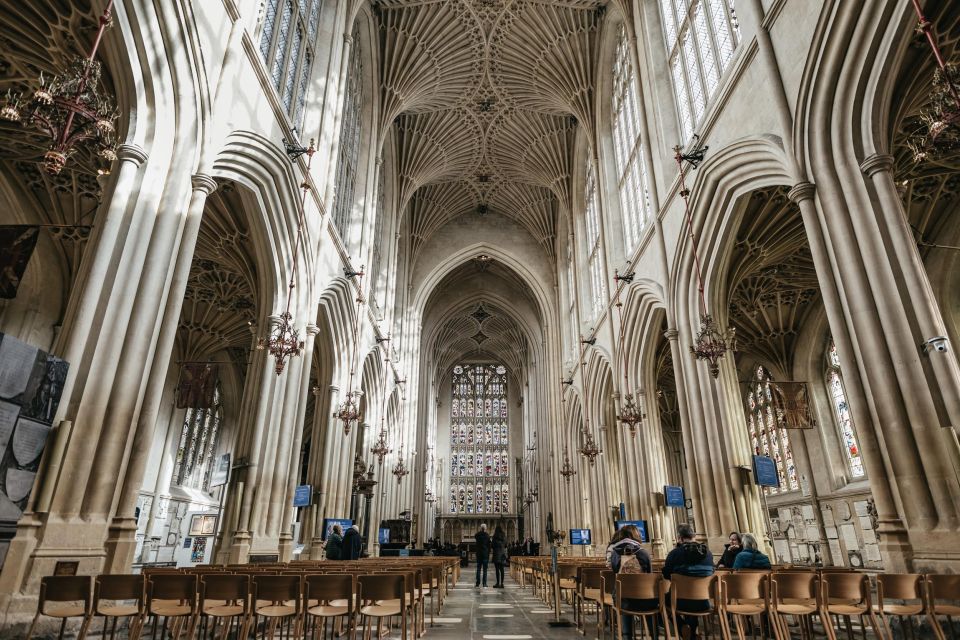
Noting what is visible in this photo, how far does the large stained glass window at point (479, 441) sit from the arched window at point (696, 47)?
107 feet

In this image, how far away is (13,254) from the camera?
245 inches

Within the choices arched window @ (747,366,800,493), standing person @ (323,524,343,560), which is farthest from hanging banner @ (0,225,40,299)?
arched window @ (747,366,800,493)

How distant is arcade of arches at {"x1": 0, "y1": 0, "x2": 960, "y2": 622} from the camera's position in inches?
222

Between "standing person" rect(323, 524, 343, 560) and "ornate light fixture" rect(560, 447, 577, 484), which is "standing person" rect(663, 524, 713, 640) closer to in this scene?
"standing person" rect(323, 524, 343, 560)

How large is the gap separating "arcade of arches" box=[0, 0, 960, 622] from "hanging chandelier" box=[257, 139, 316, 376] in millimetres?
151

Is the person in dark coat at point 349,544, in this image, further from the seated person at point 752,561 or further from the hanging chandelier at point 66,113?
the hanging chandelier at point 66,113

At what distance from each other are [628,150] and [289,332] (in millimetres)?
11412

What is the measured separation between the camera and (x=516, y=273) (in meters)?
28.9

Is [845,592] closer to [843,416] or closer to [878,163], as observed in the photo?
[878,163]

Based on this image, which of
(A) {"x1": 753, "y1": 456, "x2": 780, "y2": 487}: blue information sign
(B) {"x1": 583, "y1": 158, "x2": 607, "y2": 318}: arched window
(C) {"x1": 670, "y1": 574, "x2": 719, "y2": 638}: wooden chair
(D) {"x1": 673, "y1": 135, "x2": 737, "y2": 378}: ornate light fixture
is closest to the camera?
(C) {"x1": 670, "y1": 574, "x2": 719, "y2": 638}: wooden chair

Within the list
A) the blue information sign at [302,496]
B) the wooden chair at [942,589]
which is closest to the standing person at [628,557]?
the wooden chair at [942,589]

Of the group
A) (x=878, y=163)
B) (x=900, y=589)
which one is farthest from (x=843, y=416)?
(x=900, y=589)

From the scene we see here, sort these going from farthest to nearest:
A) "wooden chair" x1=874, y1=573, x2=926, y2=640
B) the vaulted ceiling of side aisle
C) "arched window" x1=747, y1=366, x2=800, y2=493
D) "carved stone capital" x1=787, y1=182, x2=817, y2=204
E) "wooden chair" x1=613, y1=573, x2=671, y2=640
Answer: "arched window" x1=747, y1=366, x2=800, y2=493 → the vaulted ceiling of side aisle → "carved stone capital" x1=787, y1=182, x2=817, y2=204 → "wooden chair" x1=613, y1=573, x2=671, y2=640 → "wooden chair" x1=874, y1=573, x2=926, y2=640

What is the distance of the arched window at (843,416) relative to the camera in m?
16.0
